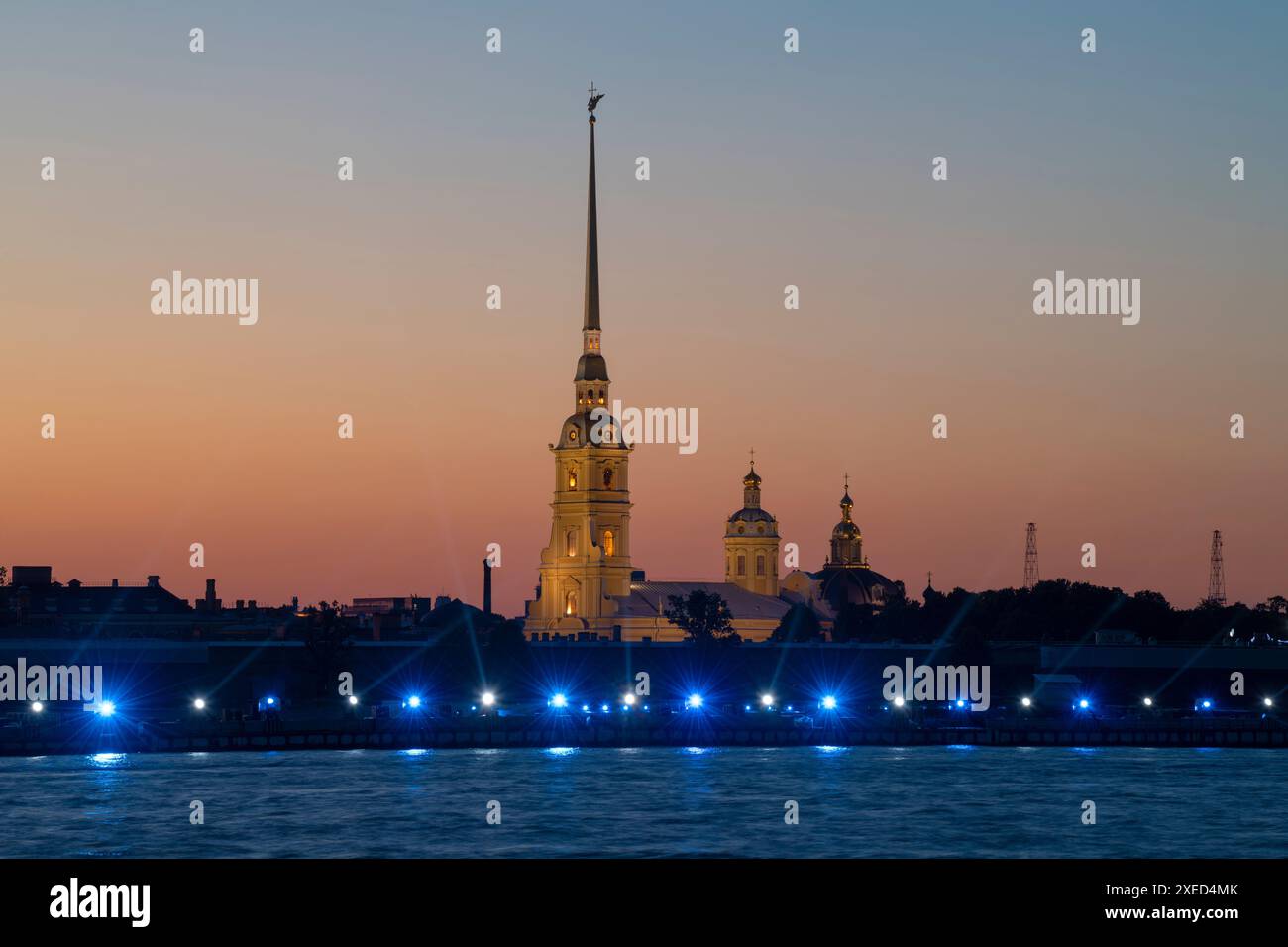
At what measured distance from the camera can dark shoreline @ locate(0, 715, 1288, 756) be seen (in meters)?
114

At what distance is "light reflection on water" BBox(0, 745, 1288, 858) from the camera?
223 ft

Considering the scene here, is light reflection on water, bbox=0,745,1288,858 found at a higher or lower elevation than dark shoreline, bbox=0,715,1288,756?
lower

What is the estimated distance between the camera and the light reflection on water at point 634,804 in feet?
223

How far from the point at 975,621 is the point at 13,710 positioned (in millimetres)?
91993

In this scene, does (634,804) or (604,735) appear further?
(604,735)

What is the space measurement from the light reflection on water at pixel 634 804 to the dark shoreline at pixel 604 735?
7.35 feet

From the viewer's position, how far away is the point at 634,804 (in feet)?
268

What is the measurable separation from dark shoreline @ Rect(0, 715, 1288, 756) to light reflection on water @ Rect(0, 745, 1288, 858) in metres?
2.24

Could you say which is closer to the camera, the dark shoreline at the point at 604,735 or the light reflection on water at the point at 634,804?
the light reflection on water at the point at 634,804

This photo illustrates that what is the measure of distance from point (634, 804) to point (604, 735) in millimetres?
43182

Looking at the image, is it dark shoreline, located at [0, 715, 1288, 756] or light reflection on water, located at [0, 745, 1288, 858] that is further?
dark shoreline, located at [0, 715, 1288, 756]

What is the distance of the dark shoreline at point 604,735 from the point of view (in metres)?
114

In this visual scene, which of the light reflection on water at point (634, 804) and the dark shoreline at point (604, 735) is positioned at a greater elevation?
the dark shoreline at point (604, 735)
